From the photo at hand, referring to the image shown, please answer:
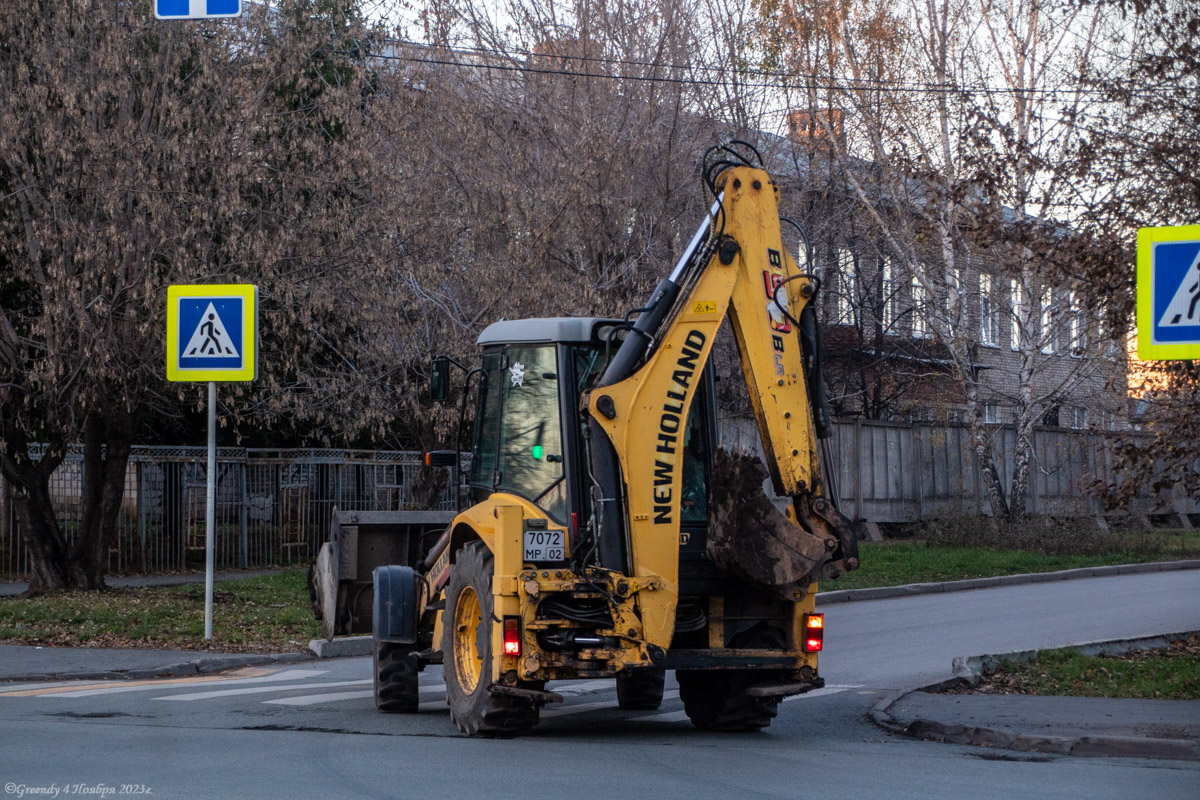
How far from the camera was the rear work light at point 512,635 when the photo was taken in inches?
339

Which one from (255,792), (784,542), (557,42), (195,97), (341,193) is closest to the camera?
(255,792)

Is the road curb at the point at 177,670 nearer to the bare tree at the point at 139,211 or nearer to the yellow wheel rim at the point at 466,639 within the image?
the bare tree at the point at 139,211

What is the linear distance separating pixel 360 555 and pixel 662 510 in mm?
4101

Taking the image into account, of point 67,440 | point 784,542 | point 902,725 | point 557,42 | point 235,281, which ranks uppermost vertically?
point 557,42

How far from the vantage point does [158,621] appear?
15977mm

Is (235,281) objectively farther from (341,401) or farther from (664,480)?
(664,480)

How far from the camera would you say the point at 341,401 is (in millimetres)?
19422

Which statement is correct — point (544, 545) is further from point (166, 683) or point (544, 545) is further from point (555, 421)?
point (166, 683)

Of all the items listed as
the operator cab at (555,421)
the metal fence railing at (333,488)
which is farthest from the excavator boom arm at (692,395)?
the metal fence railing at (333,488)

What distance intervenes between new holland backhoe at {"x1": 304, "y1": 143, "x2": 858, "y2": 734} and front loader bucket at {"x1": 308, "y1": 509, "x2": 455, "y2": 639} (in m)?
2.26

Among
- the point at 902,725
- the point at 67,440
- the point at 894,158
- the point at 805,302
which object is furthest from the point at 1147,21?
the point at 67,440

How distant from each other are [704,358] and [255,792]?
12.3 feet

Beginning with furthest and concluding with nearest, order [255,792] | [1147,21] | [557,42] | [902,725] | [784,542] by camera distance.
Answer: [557,42]
[1147,21]
[902,725]
[784,542]
[255,792]

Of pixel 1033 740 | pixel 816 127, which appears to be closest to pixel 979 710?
pixel 1033 740
